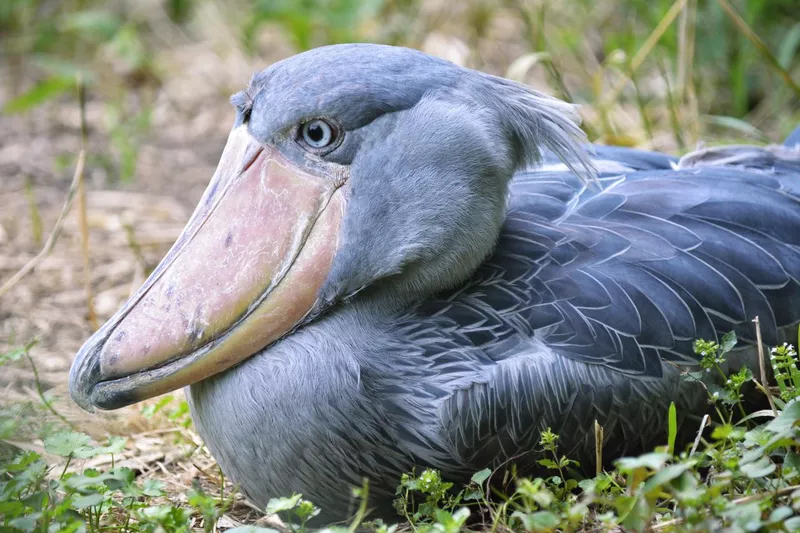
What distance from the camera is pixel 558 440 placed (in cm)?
236

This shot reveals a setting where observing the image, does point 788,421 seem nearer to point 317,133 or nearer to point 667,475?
point 667,475

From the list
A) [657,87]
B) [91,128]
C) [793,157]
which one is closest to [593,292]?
[793,157]

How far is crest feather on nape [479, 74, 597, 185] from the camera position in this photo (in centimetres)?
239

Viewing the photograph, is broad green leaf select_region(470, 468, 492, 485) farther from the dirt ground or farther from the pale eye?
the pale eye

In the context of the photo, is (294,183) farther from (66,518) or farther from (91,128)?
(91,128)

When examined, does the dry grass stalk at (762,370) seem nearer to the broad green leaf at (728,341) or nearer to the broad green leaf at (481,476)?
the broad green leaf at (728,341)

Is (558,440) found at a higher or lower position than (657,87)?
lower

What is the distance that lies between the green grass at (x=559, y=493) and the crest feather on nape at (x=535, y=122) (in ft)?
1.74

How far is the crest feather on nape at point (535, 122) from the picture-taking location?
2395 mm

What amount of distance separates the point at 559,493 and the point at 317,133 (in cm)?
93

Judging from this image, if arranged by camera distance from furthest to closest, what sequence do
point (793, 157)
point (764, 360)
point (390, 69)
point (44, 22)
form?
point (44, 22), point (793, 157), point (764, 360), point (390, 69)

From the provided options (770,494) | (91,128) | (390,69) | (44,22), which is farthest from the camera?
(44,22)

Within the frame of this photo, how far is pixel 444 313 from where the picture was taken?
7.88ft

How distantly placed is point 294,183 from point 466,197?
38 cm
